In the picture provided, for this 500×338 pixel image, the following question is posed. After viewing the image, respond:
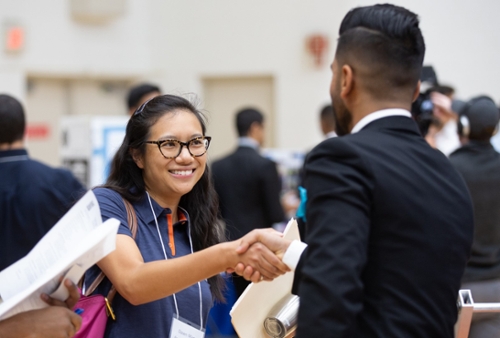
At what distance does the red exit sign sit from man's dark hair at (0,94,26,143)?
5053 millimetres

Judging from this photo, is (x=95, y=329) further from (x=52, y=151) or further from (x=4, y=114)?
(x=52, y=151)

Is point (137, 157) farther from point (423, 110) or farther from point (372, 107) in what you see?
point (423, 110)

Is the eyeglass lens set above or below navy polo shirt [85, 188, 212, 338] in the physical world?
above

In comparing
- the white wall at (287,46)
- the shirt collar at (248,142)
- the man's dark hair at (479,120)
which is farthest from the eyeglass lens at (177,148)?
the white wall at (287,46)

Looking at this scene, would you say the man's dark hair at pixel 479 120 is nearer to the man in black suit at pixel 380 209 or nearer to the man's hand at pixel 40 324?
the man in black suit at pixel 380 209

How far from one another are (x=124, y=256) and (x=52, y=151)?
7032 mm

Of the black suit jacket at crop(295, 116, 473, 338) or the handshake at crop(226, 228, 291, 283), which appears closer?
the black suit jacket at crop(295, 116, 473, 338)

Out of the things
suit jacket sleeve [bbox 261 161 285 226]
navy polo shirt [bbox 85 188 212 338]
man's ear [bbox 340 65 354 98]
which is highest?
man's ear [bbox 340 65 354 98]

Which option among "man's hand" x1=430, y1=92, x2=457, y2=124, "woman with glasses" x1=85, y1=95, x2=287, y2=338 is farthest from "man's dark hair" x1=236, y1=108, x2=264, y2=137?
"woman with glasses" x1=85, y1=95, x2=287, y2=338

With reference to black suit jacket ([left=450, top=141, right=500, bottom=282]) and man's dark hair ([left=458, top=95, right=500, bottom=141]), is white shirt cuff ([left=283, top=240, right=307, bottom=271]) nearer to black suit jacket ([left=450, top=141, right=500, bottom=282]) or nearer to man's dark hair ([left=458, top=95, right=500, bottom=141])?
black suit jacket ([left=450, top=141, right=500, bottom=282])

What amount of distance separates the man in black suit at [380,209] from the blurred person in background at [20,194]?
6.98ft

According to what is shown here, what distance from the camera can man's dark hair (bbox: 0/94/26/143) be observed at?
11.0 ft

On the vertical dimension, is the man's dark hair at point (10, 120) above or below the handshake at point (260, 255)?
above

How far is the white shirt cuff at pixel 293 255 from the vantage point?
156cm
